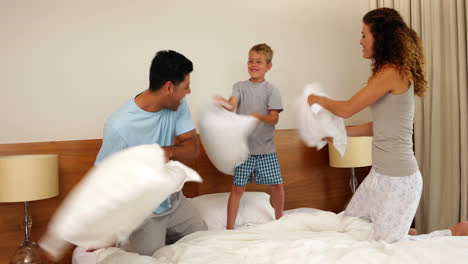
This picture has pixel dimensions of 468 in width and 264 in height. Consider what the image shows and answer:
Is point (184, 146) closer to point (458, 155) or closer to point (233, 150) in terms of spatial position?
point (233, 150)

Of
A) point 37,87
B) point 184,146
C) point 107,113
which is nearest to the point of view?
point 184,146

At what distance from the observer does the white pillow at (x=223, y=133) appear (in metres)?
Result: 2.07

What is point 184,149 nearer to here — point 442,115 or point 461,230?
point 461,230

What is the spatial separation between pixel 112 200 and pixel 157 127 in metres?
0.98

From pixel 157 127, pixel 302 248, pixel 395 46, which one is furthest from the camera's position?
pixel 157 127

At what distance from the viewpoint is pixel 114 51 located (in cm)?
260

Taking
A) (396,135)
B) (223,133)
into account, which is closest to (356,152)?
(396,135)

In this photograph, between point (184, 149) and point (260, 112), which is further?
point (260, 112)

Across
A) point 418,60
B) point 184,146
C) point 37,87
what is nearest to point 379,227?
point 418,60

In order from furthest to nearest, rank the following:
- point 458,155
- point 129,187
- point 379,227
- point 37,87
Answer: point 458,155, point 37,87, point 379,227, point 129,187

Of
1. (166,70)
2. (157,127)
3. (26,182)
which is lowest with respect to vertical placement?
(26,182)

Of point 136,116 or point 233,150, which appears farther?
point 233,150

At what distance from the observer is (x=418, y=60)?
5.84 feet

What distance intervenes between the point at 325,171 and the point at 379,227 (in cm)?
177
